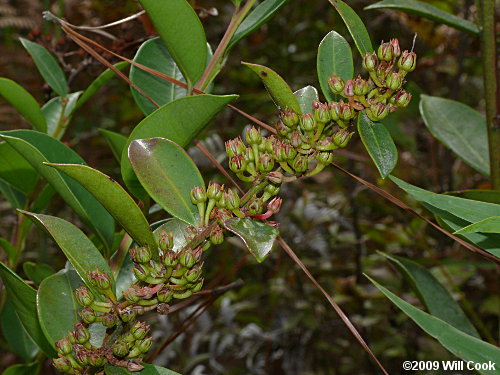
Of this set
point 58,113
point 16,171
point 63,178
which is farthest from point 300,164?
point 58,113

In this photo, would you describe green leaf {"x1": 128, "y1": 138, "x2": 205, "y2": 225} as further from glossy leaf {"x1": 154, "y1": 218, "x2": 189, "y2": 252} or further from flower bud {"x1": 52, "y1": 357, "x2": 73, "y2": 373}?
flower bud {"x1": 52, "y1": 357, "x2": 73, "y2": 373}

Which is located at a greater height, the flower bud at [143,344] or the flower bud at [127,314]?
the flower bud at [127,314]

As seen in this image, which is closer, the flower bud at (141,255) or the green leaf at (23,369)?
the flower bud at (141,255)

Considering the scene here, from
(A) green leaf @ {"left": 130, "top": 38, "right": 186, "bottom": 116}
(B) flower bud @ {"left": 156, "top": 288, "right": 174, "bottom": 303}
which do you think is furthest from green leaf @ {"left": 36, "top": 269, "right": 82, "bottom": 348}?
(A) green leaf @ {"left": 130, "top": 38, "right": 186, "bottom": 116}

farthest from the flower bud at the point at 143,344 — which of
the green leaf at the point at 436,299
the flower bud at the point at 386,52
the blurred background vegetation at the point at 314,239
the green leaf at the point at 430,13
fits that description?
the blurred background vegetation at the point at 314,239

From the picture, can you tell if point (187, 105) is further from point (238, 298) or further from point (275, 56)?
point (275, 56)

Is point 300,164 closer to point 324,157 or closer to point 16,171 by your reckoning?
point 324,157

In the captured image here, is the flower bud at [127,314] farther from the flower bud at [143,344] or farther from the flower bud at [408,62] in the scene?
the flower bud at [408,62]
